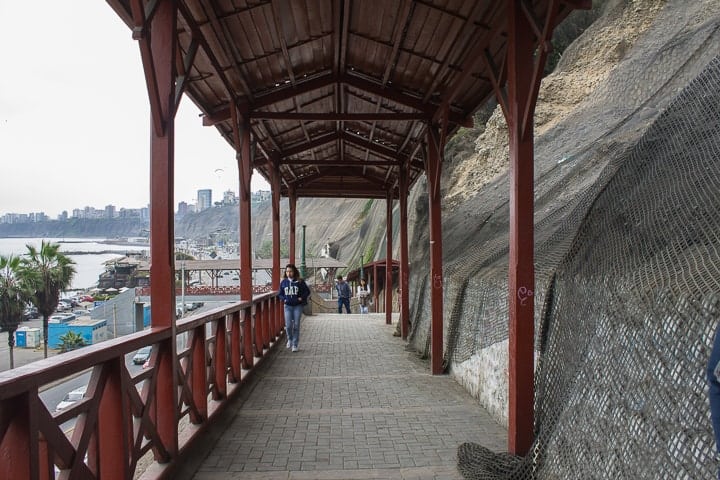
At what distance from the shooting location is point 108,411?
3.11 meters

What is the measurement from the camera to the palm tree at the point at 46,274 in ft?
100

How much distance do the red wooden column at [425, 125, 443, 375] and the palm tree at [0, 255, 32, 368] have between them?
27.7 meters

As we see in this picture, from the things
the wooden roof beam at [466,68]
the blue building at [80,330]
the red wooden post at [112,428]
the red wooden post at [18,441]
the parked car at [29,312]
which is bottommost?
the blue building at [80,330]

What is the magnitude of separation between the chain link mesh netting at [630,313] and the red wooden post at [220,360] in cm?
273

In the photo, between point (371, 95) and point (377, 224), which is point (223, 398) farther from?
point (377, 224)

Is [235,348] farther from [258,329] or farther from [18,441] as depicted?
[18,441]

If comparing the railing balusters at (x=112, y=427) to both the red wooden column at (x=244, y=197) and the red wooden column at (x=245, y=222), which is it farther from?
the red wooden column at (x=244, y=197)

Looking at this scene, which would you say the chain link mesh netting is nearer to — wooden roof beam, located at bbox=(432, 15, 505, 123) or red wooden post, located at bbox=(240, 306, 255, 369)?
wooden roof beam, located at bbox=(432, 15, 505, 123)

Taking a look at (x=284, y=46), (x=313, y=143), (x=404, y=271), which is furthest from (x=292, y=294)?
(x=284, y=46)

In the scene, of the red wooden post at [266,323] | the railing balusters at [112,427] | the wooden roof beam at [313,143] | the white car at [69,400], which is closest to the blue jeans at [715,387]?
the white car at [69,400]

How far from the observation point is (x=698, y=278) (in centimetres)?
250

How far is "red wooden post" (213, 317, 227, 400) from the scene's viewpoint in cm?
585

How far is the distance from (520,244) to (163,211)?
2686mm

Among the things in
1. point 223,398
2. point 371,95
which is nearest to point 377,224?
point 371,95
